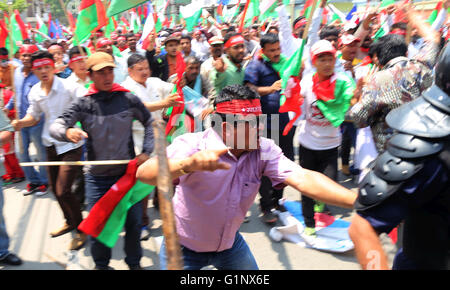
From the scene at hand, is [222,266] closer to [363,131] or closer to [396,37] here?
[396,37]

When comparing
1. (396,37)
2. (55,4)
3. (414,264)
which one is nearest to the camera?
(414,264)

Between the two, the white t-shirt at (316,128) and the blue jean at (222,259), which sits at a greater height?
the white t-shirt at (316,128)

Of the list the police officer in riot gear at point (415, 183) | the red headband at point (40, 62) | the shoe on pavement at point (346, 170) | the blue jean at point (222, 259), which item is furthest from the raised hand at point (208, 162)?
the shoe on pavement at point (346, 170)

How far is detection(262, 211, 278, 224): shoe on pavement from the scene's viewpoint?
164 inches

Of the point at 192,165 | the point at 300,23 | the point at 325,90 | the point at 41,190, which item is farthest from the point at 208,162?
the point at 300,23

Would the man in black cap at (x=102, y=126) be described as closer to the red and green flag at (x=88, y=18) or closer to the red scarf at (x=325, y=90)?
the red scarf at (x=325, y=90)

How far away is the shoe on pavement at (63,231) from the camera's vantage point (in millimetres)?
4094

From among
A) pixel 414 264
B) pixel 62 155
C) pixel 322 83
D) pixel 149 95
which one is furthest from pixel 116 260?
pixel 414 264

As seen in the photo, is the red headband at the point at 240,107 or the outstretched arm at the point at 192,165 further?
the red headband at the point at 240,107

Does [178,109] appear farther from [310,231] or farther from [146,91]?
[310,231]

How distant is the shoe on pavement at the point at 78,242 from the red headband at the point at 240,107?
2.68m

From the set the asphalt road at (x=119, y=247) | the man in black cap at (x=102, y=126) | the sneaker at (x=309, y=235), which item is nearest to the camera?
the man in black cap at (x=102, y=126)

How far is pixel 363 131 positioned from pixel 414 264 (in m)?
2.95

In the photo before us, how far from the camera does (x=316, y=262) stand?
11.3 feet
